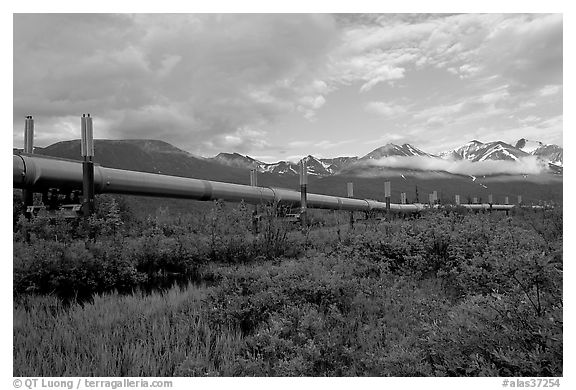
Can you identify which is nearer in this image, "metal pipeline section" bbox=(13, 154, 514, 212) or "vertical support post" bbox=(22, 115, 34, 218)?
"metal pipeline section" bbox=(13, 154, 514, 212)

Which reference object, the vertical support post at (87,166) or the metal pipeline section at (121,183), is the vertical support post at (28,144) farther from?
the vertical support post at (87,166)

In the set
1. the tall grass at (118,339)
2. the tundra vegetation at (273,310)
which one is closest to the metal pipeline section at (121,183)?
the tundra vegetation at (273,310)

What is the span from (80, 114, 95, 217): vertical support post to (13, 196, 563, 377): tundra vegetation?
1.02ft

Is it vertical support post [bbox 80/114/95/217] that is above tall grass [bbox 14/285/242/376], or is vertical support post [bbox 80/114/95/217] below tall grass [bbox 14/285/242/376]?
above

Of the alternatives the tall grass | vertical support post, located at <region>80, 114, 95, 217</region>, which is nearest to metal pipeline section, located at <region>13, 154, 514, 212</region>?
vertical support post, located at <region>80, 114, 95, 217</region>

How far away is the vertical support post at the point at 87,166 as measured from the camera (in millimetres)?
7016

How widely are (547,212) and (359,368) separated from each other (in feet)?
39.9

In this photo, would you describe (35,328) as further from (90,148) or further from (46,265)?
(90,148)

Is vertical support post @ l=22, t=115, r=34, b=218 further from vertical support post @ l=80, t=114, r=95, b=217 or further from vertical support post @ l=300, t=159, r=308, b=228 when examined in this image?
vertical support post @ l=300, t=159, r=308, b=228

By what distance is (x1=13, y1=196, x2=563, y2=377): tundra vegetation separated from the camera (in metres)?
3.11

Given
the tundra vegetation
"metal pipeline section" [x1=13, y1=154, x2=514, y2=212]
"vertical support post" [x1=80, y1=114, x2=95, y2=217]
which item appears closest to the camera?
the tundra vegetation

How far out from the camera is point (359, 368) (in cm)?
339

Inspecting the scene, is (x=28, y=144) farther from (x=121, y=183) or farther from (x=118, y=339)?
(x=118, y=339)

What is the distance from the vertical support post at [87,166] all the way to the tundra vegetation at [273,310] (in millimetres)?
310
